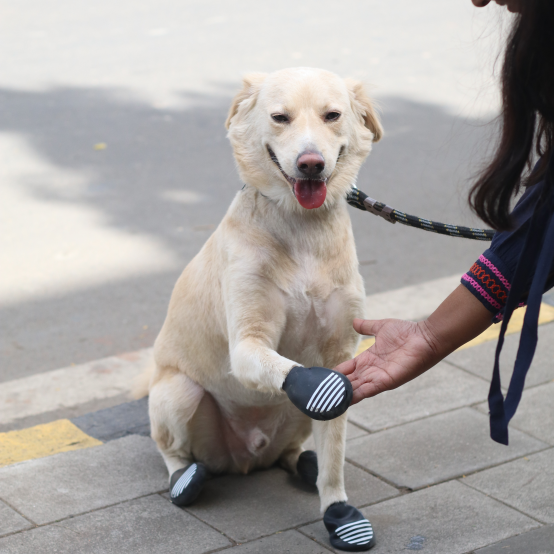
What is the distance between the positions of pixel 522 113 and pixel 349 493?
170 cm

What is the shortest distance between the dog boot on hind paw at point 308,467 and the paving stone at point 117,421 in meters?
0.78

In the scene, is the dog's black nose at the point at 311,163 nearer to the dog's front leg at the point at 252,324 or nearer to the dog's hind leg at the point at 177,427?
the dog's front leg at the point at 252,324

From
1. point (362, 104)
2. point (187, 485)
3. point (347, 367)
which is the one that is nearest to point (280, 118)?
point (362, 104)

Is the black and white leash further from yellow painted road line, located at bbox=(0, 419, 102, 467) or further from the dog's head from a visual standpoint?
yellow painted road line, located at bbox=(0, 419, 102, 467)

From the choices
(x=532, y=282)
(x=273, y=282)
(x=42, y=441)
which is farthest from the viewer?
(x=42, y=441)

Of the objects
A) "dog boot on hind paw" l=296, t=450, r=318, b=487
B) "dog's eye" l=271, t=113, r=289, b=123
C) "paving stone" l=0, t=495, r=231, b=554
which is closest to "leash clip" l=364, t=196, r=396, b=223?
"dog's eye" l=271, t=113, r=289, b=123

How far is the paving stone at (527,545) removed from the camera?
2.67 metres

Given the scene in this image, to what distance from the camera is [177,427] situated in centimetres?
309

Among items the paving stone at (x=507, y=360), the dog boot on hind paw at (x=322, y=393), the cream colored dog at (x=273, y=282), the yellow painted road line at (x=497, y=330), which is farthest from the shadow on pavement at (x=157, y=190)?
the dog boot on hind paw at (x=322, y=393)

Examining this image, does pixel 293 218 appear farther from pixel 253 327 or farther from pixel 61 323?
pixel 61 323

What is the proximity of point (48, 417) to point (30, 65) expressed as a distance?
7054 mm

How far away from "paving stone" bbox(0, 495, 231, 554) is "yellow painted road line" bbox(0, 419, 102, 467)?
62 cm

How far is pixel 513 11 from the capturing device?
6.73 ft

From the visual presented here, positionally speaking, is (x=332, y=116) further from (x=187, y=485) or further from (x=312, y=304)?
(x=187, y=485)
